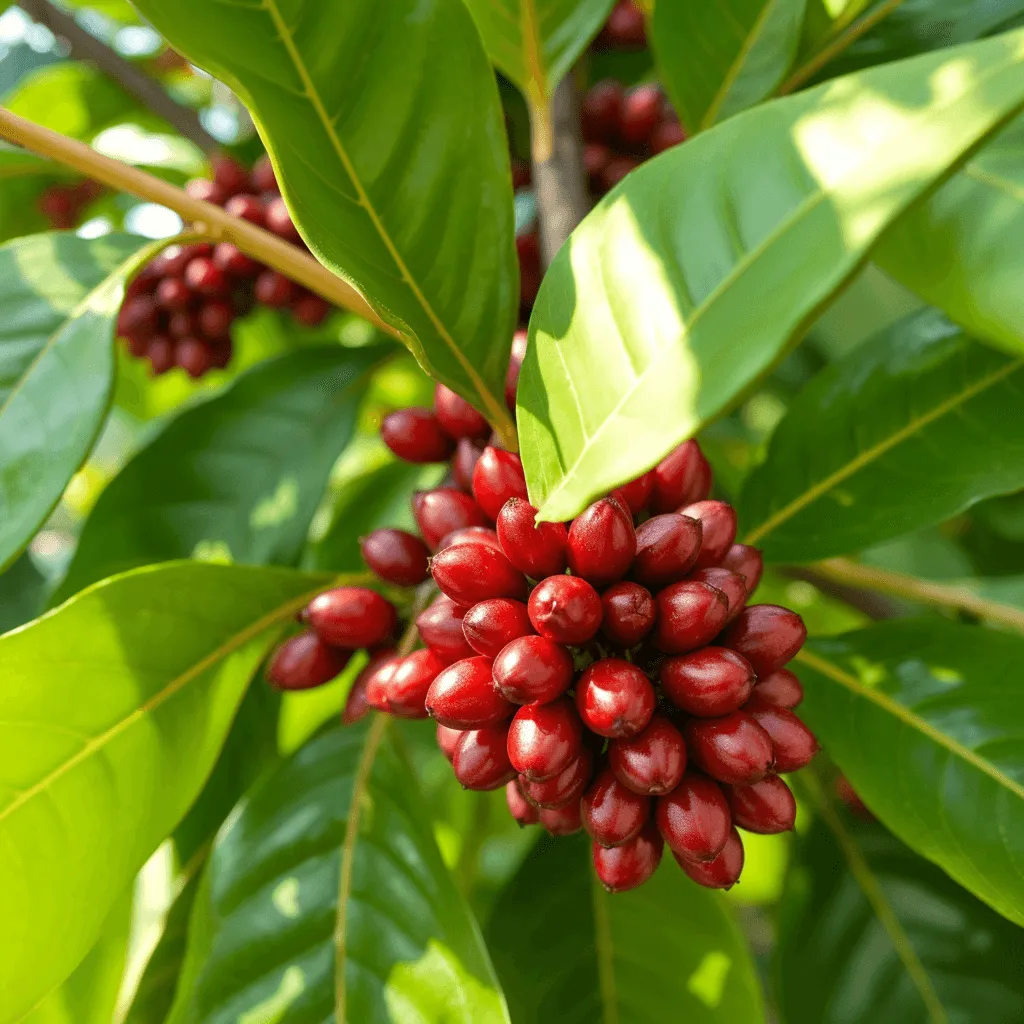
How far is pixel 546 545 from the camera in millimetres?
717

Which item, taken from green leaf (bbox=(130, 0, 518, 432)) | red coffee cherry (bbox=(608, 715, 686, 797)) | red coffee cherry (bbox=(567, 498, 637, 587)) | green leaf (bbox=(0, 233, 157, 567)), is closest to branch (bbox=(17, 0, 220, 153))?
green leaf (bbox=(0, 233, 157, 567))

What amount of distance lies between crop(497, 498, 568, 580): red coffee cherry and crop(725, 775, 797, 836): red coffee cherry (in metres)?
0.23

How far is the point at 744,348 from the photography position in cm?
48

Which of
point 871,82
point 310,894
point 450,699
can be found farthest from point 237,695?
point 871,82

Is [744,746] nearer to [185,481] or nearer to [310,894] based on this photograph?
[310,894]

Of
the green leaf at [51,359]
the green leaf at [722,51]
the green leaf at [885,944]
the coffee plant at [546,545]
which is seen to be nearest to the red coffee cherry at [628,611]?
the coffee plant at [546,545]

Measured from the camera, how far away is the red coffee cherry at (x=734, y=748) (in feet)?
2.23

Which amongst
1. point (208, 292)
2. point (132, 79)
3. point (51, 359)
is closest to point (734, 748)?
point (51, 359)

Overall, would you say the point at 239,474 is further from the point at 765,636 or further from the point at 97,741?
the point at 765,636

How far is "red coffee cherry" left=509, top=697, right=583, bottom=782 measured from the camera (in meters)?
0.67

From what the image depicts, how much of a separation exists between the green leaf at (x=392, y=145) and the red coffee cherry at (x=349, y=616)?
0.23 m

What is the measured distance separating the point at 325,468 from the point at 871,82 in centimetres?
102

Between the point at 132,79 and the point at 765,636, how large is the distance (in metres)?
1.72

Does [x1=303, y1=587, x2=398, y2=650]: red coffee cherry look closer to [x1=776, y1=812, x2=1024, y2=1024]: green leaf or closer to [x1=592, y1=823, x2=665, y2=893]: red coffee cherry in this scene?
[x1=592, y1=823, x2=665, y2=893]: red coffee cherry
